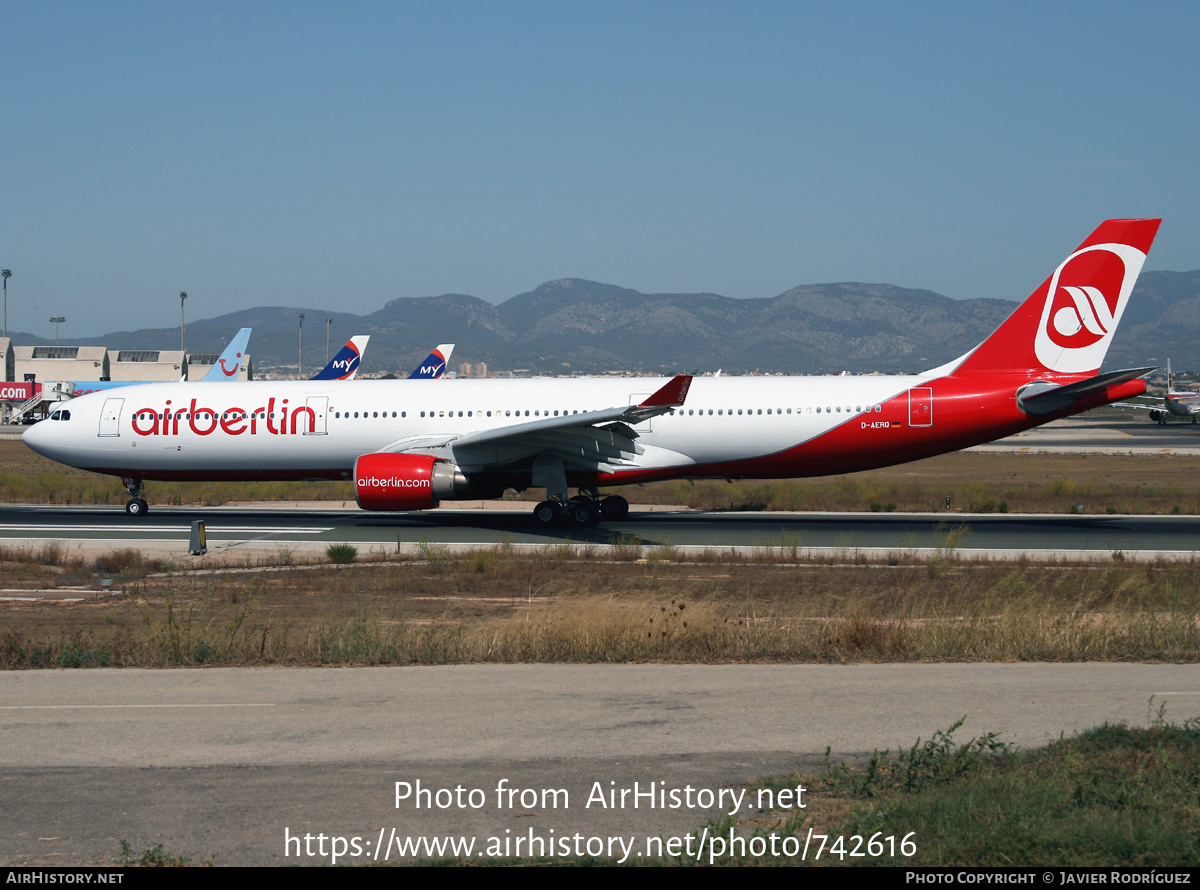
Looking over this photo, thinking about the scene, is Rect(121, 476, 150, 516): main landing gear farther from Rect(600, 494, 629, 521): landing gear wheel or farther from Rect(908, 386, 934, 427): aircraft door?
Rect(908, 386, 934, 427): aircraft door

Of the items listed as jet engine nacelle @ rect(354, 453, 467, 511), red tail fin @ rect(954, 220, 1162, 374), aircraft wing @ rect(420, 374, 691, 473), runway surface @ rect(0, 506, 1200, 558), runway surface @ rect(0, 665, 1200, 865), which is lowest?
runway surface @ rect(0, 665, 1200, 865)

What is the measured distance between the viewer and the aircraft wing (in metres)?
23.5

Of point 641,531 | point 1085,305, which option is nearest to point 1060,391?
point 1085,305

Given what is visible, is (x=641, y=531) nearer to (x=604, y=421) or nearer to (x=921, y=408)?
(x=604, y=421)

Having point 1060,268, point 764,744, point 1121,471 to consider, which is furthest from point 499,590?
point 1121,471

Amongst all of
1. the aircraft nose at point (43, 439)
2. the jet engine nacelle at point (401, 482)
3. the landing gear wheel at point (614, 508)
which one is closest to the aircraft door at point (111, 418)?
the aircraft nose at point (43, 439)

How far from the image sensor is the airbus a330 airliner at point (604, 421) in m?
24.6

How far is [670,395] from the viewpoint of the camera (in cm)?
2328

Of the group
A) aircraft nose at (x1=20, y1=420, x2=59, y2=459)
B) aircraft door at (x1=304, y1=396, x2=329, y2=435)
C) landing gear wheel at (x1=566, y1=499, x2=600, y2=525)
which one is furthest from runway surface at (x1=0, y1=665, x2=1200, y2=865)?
aircraft nose at (x1=20, y1=420, x2=59, y2=459)

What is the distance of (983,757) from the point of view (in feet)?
24.9

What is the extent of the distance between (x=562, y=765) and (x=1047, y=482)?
3566cm

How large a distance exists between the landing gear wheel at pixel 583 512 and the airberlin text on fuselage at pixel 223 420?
7.11 m

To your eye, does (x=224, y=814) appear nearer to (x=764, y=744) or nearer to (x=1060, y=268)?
(x=764, y=744)

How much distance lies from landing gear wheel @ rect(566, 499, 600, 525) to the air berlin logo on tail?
11.6 metres
